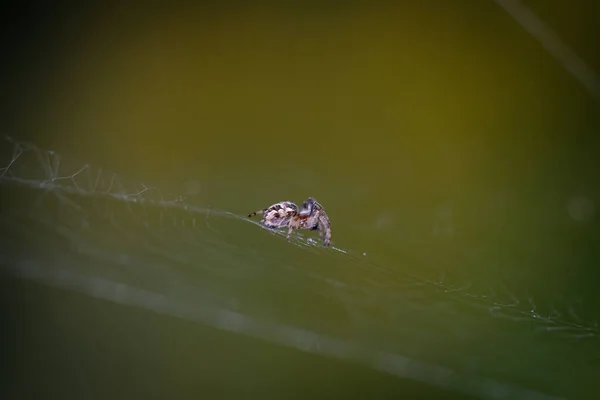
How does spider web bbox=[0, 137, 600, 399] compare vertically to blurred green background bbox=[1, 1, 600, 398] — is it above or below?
below

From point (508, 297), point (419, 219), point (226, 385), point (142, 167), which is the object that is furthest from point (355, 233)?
point (142, 167)

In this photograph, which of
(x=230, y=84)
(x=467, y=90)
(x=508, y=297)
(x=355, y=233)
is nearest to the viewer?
(x=508, y=297)

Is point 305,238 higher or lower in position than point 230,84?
lower

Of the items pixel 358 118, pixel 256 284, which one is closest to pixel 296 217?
pixel 256 284

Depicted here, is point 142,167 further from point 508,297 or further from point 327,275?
point 508,297

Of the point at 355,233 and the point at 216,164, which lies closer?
the point at 355,233

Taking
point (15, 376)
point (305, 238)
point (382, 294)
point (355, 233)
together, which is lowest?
point (15, 376)
